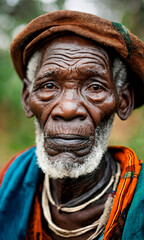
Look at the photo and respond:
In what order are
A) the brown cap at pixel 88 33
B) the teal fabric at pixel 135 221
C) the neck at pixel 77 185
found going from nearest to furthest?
the teal fabric at pixel 135 221, the brown cap at pixel 88 33, the neck at pixel 77 185

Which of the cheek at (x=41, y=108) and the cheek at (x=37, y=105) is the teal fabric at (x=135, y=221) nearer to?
the cheek at (x=41, y=108)

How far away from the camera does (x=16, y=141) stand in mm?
7582

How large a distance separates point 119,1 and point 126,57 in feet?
16.6

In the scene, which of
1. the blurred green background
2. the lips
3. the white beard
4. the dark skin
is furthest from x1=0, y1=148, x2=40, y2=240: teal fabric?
the blurred green background

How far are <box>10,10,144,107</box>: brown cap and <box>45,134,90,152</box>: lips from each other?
0.85 meters

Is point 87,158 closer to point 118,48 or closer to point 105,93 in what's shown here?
point 105,93

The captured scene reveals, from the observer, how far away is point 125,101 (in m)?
2.50

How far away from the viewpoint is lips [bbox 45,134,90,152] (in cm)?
195

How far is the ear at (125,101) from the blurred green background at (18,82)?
8.94 feet

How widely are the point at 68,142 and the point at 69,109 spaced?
0.26m

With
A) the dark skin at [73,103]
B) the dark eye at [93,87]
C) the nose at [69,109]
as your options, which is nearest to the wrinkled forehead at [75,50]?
the dark skin at [73,103]

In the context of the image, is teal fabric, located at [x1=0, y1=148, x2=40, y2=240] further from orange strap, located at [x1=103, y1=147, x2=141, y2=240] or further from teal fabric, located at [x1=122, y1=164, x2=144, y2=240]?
teal fabric, located at [x1=122, y1=164, x2=144, y2=240]

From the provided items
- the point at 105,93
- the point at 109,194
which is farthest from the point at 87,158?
the point at 105,93

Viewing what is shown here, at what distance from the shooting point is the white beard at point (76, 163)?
197 centimetres
